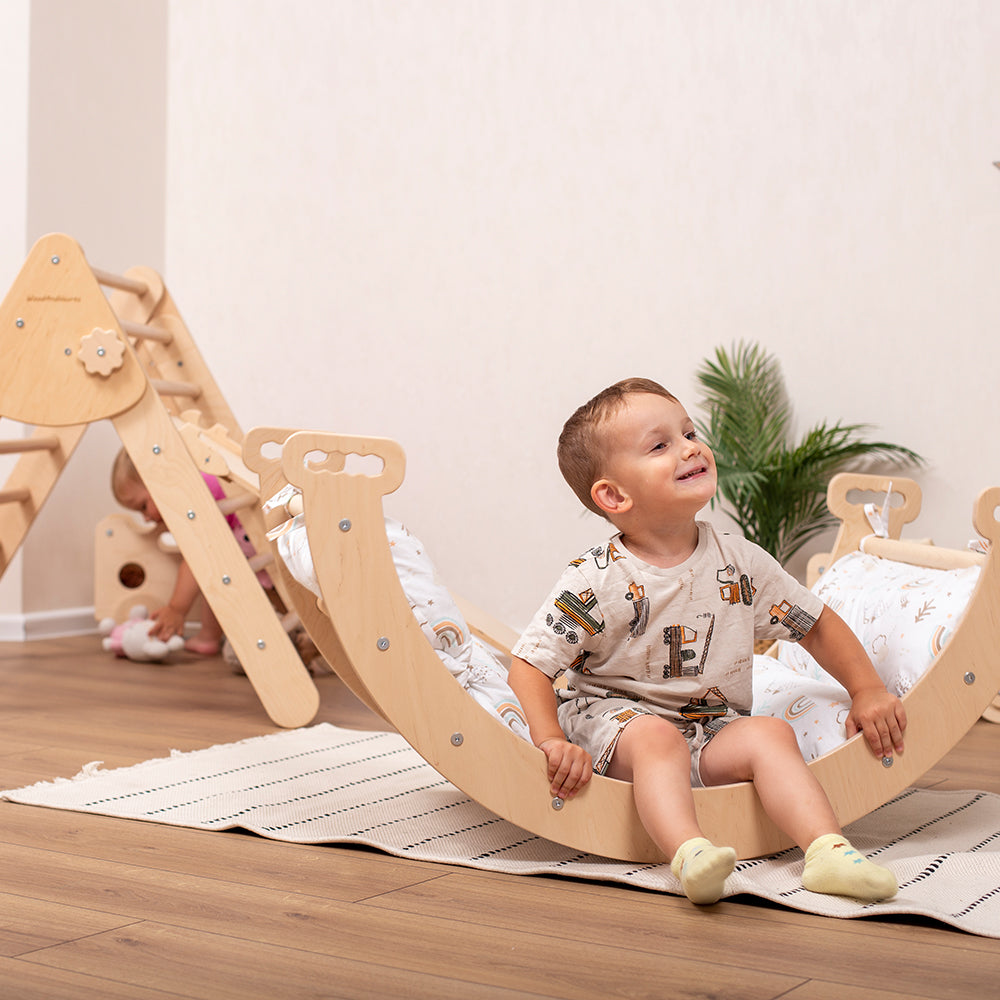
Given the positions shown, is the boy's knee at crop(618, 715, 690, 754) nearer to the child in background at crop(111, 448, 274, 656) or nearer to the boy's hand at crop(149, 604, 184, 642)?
the child in background at crop(111, 448, 274, 656)

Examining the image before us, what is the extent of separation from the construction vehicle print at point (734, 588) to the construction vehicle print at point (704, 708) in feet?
0.37

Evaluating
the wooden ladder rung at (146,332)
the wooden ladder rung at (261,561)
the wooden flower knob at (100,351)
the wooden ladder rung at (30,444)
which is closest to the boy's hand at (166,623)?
the wooden ladder rung at (261,561)

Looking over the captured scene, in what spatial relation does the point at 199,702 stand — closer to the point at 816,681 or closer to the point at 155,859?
the point at 155,859

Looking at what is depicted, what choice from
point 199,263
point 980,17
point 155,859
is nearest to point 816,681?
point 155,859

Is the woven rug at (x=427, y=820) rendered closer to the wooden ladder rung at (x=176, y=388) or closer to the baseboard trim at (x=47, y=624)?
the wooden ladder rung at (x=176, y=388)

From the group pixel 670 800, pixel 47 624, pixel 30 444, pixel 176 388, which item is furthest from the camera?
pixel 47 624

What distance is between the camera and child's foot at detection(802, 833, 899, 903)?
120 cm

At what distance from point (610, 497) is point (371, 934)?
586mm

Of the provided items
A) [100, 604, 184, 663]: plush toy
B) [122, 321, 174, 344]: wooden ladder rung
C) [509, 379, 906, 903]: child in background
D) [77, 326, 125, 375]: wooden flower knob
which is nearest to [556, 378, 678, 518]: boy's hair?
[509, 379, 906, 903]: child in background

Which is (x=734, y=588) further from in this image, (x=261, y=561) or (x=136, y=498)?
(x=136, y=498)

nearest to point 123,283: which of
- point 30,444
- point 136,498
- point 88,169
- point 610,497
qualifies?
point 30,444

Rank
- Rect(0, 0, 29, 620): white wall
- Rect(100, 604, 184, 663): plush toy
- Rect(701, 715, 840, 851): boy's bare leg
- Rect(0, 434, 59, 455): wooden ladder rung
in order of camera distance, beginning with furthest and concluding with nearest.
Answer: Rect(0, 0, 29, 620): white wall → Rect(100, 604, 184, 663): plush toy → Rect(0, 434, 59, 455): wooden ladder rung → Rect(701, 715, 840, 851): boy's bare leg

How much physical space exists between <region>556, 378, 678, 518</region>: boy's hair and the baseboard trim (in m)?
2.36

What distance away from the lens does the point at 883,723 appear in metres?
1.41
